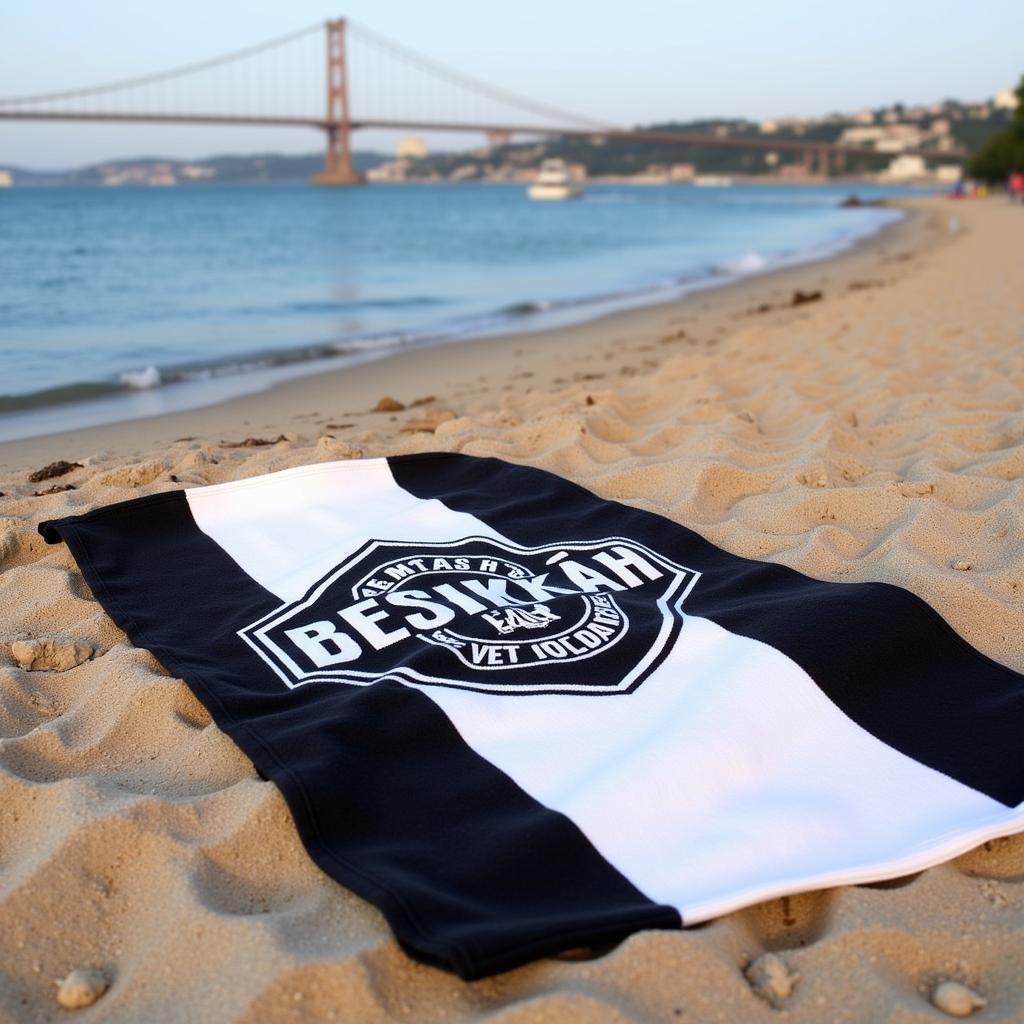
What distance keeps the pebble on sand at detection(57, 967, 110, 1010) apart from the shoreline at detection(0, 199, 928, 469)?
2.76 m

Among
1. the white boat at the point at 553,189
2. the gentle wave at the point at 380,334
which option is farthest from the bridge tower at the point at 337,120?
the gentle wave at the point at 380,334

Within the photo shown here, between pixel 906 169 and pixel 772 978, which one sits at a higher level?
pixel 906 169

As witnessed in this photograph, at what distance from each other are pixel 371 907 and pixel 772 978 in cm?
43

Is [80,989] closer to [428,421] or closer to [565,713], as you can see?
[565,713]

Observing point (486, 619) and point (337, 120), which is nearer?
point (486, 619)

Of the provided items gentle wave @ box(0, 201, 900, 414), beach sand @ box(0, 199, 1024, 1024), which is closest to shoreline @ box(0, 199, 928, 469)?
beach sand @ box(0, 199, 1024, 1024)

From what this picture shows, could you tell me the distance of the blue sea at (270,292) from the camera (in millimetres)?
5348

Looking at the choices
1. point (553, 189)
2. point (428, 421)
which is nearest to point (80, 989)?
point (428, 421)

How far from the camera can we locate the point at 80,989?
3.27 ft

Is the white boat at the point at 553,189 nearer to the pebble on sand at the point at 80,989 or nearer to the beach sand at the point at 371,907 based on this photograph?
the beach sand at the point at 371,907

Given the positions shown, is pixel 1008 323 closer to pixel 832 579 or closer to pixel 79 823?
pixel 832 579

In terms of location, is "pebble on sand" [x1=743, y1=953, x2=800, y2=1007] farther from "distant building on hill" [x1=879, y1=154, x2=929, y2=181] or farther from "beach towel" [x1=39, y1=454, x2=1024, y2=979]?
"distant building on hill" [x1=879, y1=154, x2=929, y2=181]

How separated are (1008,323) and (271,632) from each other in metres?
4.71

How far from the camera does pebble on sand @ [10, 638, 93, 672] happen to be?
67.0 inches
